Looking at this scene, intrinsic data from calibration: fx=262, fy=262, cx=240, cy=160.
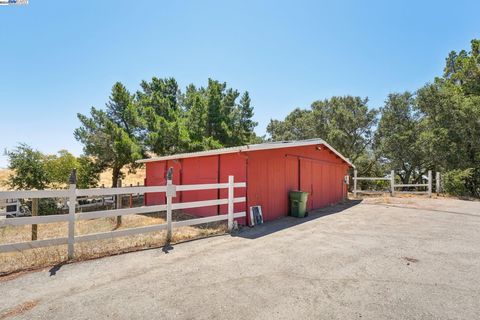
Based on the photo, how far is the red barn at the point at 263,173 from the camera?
8398 millimetres

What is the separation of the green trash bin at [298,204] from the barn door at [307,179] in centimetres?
134

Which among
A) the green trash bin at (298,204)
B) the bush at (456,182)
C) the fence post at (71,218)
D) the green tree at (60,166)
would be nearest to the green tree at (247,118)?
the green tree at (60,166)

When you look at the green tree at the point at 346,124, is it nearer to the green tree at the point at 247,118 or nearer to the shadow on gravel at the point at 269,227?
the green tree at the point at 247,118

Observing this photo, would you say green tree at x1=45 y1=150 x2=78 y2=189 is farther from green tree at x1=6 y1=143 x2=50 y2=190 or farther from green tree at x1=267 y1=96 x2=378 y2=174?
green tree at x1=267 y1=96 x2=378 y2=174

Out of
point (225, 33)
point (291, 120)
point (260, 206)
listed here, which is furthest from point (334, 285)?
point (291, 120)

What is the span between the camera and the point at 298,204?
378 inches

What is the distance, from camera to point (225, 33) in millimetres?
11242

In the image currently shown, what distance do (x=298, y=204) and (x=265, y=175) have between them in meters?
1.82

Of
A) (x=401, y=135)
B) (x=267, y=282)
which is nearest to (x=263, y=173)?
(x=267, y=282)

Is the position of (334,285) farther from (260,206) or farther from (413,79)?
(413,79)

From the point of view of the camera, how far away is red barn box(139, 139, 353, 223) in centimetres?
840

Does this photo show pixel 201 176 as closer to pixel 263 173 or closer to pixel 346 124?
pixel 263 173

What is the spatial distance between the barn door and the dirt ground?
4.95 m

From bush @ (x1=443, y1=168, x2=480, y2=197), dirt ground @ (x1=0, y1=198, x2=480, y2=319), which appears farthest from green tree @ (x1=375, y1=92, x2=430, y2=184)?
dirt ground @ (x1=0, y1=198, x2=480, y2=319)
